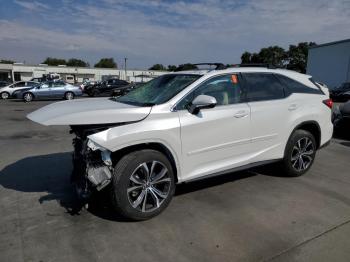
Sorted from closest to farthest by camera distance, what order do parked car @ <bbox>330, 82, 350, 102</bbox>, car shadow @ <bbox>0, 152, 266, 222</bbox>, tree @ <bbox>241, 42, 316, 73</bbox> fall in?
car shadow @ <bbox>0, 152, 266, 222</bbox>, parked car @ <bbox>330, 82, 350, 102</bbox>, tree @ <bbox>241, 42, 316, 73</bbox>

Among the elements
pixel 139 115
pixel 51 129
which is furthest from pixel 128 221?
pixel 51 129

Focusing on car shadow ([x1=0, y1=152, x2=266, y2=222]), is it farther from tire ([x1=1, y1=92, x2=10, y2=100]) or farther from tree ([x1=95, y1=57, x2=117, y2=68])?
tree ([x1=95, y1=57, x2=117, y2=68])

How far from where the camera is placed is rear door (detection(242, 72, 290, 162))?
4328 millimetres

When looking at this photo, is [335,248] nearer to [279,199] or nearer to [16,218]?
[279,199]

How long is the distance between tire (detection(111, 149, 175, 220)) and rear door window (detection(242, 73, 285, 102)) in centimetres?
167

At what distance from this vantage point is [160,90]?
4.21 metres

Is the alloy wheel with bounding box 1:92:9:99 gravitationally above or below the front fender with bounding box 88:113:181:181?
below

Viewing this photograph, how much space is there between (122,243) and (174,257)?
58cm

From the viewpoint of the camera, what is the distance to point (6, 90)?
87.1 feet

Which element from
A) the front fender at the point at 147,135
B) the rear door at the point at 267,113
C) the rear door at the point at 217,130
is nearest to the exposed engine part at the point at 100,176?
the front fender at the point at 147,135

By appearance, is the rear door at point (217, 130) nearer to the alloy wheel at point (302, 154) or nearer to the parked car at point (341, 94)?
the alloy wheel at point (302, 154)

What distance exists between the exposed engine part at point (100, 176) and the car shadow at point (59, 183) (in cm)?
15

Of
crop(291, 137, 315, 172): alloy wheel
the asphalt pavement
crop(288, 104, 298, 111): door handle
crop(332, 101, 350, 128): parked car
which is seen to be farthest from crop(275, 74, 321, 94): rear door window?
crop(332, 101, 350, 128): parked car

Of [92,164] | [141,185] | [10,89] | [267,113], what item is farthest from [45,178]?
[10,89]
